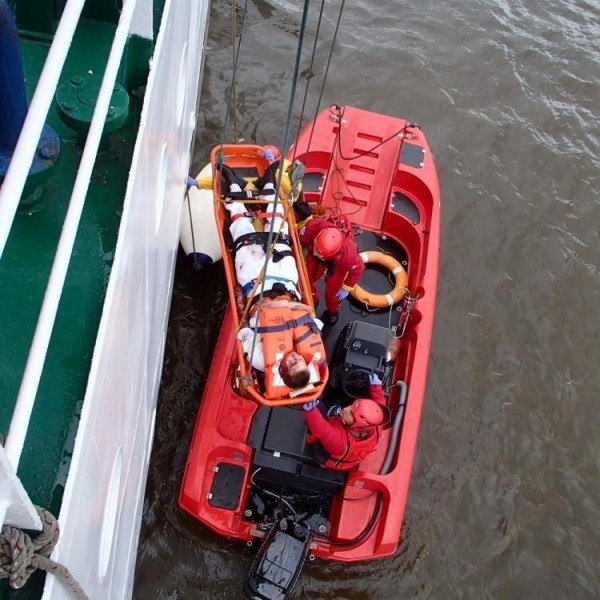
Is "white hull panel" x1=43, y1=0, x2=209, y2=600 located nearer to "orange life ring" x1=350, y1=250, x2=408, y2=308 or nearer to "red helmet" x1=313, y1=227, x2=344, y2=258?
"red helmet" x1=313, y1=227, x2=344, y2=258

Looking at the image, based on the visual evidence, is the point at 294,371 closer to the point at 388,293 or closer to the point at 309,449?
the point at 309,449

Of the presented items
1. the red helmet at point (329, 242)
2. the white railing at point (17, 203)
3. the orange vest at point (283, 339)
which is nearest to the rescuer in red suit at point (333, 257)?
the red helmet at point (329, 242)

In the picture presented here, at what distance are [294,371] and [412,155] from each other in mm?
3596

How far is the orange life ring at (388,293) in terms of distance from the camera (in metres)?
5.78

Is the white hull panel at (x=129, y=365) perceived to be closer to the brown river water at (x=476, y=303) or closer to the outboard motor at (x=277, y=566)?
the outboard motor at (x=277, y=566)

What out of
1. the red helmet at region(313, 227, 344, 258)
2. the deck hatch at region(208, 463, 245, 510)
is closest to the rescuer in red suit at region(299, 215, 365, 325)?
→ the red helmet at region(313, 227, 344, 258)

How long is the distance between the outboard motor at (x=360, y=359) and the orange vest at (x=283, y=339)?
2.98 feet

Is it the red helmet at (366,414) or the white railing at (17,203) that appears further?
the red helmet at (366,414)

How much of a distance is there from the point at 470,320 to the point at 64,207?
204 inches

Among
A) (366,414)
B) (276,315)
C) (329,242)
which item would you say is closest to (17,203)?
(276,315)

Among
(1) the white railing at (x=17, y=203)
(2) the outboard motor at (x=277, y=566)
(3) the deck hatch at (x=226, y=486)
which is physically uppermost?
(1) the white railing at (x=17, y=203)

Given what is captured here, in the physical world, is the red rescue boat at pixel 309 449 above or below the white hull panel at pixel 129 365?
below

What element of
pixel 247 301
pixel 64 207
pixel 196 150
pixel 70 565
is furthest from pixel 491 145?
pixel 70 565

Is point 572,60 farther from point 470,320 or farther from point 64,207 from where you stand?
point 64,207
